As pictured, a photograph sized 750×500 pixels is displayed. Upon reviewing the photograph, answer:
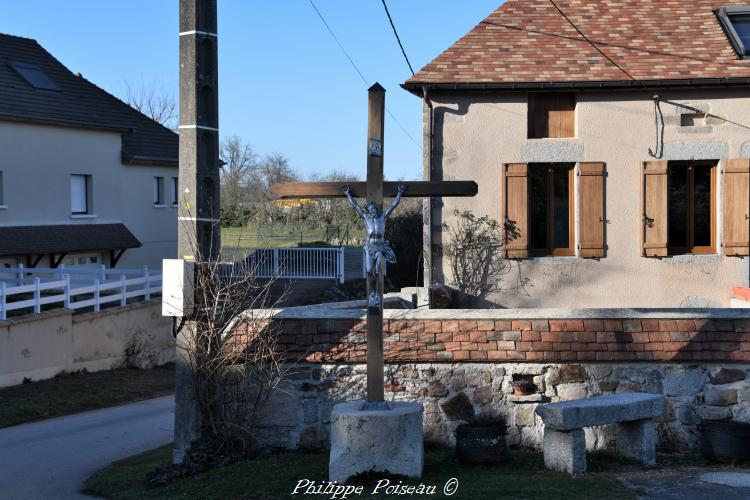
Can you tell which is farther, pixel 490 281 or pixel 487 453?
pixel 490 281

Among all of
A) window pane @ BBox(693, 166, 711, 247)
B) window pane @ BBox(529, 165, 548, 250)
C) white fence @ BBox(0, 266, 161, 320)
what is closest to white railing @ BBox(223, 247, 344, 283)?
white fence @ BBox(0, 266, 161, 320)

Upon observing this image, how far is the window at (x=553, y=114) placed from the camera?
15508 mm

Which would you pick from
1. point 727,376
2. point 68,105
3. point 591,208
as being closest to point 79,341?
point 68,105

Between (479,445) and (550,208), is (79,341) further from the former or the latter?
(479,445)

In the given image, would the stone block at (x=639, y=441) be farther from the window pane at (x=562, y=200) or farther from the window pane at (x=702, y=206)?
the window pane at (x=702, y=206)

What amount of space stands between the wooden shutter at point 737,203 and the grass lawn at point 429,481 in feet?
25.8

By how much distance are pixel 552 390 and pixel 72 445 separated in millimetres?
6988

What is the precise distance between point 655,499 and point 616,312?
2.45 m

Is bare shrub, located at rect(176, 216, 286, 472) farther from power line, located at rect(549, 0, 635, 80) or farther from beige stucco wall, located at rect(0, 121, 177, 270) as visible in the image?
beige stucco wall, located at rect(0, 121, 177, 270)

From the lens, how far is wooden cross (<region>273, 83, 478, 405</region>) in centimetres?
812

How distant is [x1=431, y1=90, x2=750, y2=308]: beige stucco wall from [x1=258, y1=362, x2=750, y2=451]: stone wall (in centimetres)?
638

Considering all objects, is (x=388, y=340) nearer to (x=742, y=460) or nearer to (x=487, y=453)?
(x=487, y=453)

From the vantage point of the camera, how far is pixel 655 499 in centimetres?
704

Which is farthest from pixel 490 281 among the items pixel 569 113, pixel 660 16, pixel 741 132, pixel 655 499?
pixel 655 499
